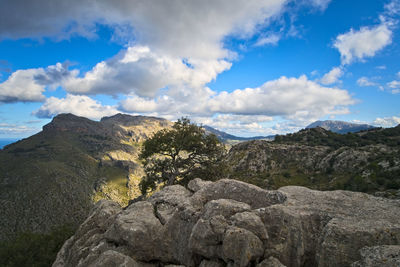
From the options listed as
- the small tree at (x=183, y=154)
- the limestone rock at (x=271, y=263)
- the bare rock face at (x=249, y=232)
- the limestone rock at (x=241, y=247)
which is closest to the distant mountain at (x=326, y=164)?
the bare rock face at (x=249, y=232)

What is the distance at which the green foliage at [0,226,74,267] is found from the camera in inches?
1275

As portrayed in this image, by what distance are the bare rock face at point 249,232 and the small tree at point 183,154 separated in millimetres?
17798

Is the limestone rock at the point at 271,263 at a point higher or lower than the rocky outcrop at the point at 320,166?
higher

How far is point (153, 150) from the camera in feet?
130

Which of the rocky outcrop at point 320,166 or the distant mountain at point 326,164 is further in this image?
the distant mountain at point 326,164

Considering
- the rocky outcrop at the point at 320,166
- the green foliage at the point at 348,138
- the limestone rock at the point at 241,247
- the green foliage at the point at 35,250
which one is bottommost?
the green foliage at the point at 35,250

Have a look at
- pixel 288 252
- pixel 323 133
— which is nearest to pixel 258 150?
pixel 323 133

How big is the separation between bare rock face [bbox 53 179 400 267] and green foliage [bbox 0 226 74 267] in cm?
1771

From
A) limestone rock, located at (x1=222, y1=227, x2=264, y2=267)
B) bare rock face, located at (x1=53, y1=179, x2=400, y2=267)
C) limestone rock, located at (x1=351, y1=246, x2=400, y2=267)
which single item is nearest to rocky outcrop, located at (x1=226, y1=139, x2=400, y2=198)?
bare rock face, located at (x1=53, y1=179, x2=400, y2=267)

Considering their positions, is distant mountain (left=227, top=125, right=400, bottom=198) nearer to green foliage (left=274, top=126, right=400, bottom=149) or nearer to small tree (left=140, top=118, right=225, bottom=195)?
green foliage (left=274, top=126, right=400, bottom=149)

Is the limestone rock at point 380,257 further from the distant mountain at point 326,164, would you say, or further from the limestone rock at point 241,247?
the distant mountain at point 326,164

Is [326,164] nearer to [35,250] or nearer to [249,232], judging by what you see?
[249,232]

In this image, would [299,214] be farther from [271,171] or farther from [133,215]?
[271,171]

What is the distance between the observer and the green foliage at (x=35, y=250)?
106 feet
